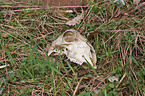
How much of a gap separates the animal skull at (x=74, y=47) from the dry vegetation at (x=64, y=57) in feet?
0.23

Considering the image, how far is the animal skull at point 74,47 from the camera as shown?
1.62 m

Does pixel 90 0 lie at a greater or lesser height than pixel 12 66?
greater

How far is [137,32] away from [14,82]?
1421mm

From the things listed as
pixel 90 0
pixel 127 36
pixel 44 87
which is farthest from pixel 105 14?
pixel 44 87

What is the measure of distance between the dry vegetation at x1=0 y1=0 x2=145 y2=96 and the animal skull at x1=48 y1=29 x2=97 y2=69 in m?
0.07

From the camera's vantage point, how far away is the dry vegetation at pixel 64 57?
4.95 ft

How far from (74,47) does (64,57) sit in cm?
15

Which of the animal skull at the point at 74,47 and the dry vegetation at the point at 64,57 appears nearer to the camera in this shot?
the dry vegetation at the point at 64,57

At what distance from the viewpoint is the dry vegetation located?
4.95 feet

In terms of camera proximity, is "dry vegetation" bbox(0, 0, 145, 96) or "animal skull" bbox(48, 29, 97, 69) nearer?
"dry vegetation" bbox(0, 0, 145, 96)

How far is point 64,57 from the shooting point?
1691 millimetres

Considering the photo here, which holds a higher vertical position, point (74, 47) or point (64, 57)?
point (74, 47)

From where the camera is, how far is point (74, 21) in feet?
6.22

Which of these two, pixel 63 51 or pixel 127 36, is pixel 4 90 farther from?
pixel 127 36
